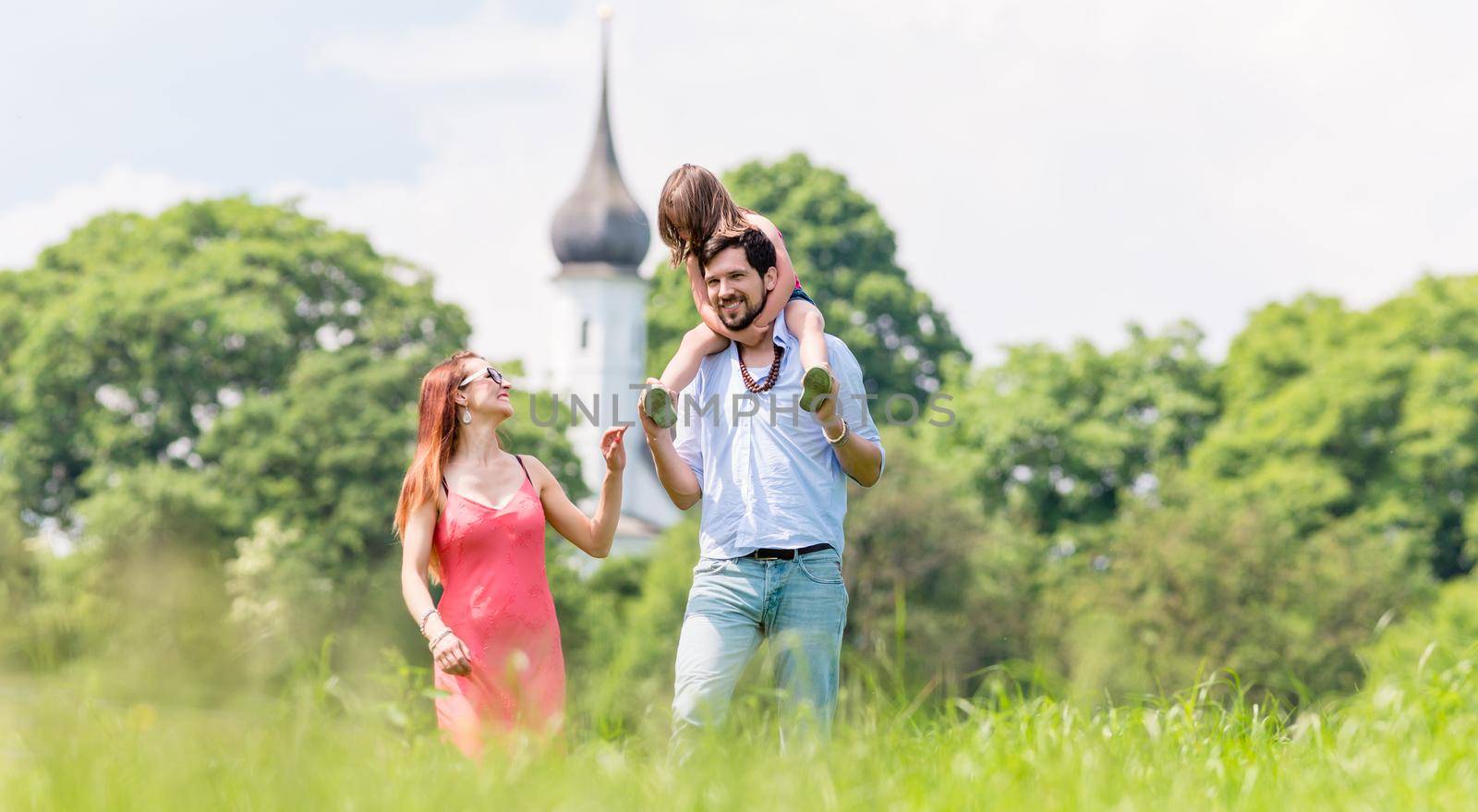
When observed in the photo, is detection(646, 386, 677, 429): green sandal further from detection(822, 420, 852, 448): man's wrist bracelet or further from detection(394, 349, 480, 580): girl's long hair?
detection(394, 349, 480, 580): girl's long hair

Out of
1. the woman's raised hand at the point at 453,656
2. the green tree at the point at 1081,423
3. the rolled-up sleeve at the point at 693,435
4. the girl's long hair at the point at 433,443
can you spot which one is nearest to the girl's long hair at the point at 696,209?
the rolled-up sleeve at the point at 693,435

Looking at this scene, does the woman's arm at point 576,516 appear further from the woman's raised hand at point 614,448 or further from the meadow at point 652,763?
the meadow at point 652,763

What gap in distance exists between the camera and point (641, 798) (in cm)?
324

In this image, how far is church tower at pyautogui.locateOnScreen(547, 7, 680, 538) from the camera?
5484cm

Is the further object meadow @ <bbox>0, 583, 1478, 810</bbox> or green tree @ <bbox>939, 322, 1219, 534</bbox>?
green tree @ <bbox>939, 322, 1219, 534</bbox>

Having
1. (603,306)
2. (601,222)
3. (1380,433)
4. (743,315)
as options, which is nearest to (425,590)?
(743,315)

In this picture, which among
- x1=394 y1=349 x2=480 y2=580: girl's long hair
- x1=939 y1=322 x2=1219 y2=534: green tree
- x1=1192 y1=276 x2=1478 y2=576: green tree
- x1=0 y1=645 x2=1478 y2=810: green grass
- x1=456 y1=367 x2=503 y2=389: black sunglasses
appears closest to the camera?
x1=0 y1=645 x2=1478 y2=810: green grass

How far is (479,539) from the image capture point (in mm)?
5207

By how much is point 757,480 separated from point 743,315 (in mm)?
473

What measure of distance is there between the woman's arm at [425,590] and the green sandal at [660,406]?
30.9 inches

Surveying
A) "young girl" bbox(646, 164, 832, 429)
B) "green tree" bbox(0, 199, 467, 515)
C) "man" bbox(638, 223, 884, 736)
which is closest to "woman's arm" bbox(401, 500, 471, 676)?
"man" bbox(638, 223, 884, 736)

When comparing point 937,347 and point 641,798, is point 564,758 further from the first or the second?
point 937,347

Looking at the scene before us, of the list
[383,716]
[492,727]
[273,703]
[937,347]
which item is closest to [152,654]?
[273,703]

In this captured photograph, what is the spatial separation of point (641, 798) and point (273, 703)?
84 centimetres
